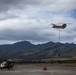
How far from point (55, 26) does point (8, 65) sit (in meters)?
31.0

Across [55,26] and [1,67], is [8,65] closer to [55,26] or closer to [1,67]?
[1,67]

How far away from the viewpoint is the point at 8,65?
8675 cm

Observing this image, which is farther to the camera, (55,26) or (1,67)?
(1,67)

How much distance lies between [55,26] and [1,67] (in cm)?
3201

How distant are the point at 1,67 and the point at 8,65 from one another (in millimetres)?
2080

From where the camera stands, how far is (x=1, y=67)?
86812mm

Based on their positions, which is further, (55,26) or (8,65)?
(8,65)

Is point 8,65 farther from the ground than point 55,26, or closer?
closer

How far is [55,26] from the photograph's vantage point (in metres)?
60.0

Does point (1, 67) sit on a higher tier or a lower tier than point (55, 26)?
lower

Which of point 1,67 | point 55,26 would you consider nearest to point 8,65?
point 1,67
